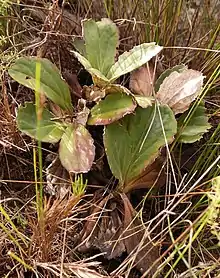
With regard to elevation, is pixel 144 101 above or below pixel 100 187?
above

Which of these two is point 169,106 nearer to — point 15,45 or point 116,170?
point 116,170

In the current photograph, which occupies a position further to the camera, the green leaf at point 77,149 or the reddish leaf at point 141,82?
the reddish leaf at point 141,82

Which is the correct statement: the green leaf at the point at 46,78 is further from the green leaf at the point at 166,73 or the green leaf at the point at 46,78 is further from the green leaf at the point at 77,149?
the green leaf at the point at 166,73

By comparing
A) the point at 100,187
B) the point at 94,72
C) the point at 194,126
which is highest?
the point at 94,72

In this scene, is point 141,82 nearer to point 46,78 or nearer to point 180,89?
point 180,89

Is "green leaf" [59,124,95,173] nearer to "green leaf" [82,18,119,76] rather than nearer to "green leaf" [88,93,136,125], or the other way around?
"green leaf" [88,93,136,125]

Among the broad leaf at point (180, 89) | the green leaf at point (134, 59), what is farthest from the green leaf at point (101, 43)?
the broad leaf at point (180, 89)

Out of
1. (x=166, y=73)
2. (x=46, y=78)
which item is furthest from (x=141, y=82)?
(x=46, y=78)

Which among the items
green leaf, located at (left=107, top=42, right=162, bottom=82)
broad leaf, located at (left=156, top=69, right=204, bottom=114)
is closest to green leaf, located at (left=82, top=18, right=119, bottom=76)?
green leaf, located at (left=107, top=42, right=162, bottom=82)
